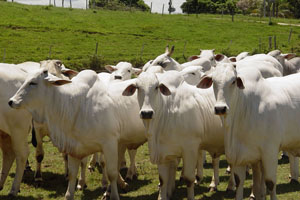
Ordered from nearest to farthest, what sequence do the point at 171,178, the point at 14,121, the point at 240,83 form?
the point at 240,83 → the point at 171,178 → the point at 14,121

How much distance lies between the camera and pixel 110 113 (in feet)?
27.9

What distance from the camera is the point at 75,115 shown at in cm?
825

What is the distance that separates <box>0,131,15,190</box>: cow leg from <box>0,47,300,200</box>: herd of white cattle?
18 millimetres

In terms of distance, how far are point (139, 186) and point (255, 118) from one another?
328 cm

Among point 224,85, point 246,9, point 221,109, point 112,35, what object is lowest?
point 246,9

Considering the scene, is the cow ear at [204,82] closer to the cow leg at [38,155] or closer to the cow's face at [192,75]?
the cow's face at [192,75]

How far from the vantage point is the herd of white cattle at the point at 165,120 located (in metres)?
7.29

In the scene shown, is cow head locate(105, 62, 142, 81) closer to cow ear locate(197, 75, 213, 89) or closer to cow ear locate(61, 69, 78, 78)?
cow ear locate(61, 69, 78, 78)

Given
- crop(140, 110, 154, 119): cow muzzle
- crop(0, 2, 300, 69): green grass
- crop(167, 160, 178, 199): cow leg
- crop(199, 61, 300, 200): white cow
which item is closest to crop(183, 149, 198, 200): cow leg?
crop(167, 160, 178, 199): cow leg

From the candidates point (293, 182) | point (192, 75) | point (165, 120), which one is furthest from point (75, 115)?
point (293, 182)

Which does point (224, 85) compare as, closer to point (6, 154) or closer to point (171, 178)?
point (171, 178)

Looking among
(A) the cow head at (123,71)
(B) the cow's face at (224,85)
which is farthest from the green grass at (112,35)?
(B) the cow's face at (224,85)

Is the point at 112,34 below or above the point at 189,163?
below

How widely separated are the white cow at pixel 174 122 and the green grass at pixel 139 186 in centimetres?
79
